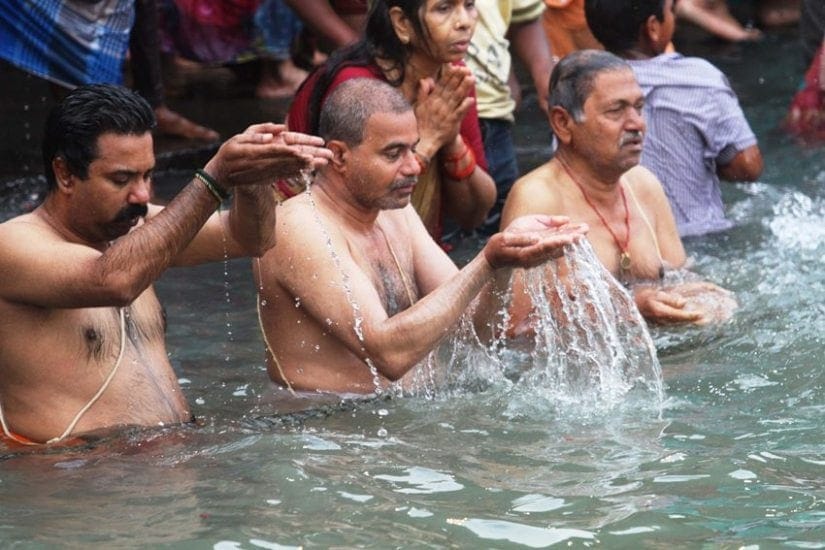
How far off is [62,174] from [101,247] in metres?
0.28

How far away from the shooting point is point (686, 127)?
7.52m

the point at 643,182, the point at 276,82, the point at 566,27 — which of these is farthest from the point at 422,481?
the point at 276,82

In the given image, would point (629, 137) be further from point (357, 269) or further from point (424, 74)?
point (357, 269)

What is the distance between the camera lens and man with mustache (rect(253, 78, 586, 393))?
5.43 meters

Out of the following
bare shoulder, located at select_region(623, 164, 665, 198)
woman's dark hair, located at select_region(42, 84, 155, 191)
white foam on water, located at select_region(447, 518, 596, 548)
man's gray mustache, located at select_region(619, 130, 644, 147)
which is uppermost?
woman's dark hair, located at select_region(42, 84, 155, 191)

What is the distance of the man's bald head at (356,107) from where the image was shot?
18.6 ft

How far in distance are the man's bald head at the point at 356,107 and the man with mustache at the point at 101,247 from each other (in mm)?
536

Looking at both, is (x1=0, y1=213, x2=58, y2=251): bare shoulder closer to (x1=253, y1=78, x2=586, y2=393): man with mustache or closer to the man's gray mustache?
(x1=253, y1=78, x2=586, y2=393): man with mustache

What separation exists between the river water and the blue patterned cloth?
6.50 feet

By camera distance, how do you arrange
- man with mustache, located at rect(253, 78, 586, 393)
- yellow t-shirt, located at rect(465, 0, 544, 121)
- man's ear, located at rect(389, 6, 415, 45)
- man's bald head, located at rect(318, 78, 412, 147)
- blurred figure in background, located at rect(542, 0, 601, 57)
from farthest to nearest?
blurred figure in background, located at rect(542, 0, 601, 57) → yellow t-shirt, located at rect(465, 0, 544, 121) → man's ear, located at rect(389, 6, 415, 45) → man's bald head, located at rect(318, 78, 412, 147) → man with mustache, located at rect(253, 78, 586, 393)

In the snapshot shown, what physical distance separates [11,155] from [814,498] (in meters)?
5.80

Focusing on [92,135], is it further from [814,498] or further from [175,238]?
[814,498]

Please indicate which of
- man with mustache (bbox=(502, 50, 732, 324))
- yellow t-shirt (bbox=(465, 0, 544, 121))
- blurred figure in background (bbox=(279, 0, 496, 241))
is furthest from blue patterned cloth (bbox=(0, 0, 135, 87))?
man with mustache (bbox=(502, 50, 732, 324))

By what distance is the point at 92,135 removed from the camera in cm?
501
